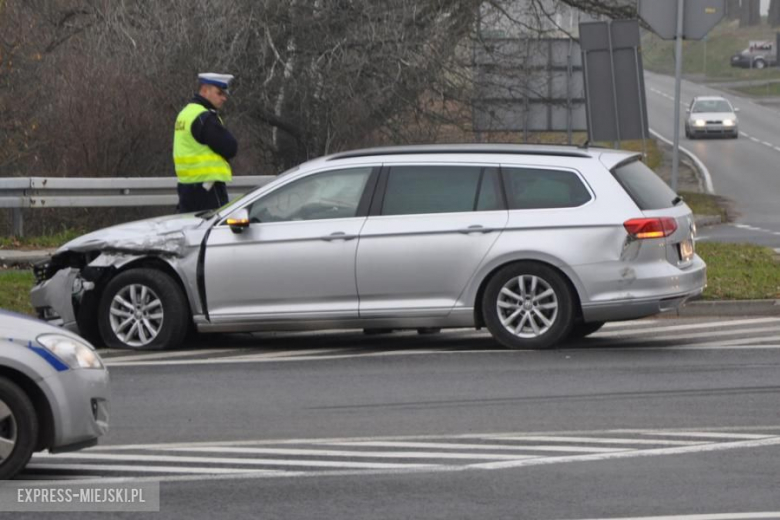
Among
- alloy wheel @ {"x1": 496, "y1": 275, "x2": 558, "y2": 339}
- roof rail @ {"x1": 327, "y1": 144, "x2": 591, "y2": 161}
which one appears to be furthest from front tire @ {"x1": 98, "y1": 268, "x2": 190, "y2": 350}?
alloy wheel @ {"x1": 496, "y1": 275, "x2": 558, "y2": 339}

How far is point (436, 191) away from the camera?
1243 centimetres

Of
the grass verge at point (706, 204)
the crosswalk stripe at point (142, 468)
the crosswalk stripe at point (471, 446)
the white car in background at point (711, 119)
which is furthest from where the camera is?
the white car in background at point (711, 119)

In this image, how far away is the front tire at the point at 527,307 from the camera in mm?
12031

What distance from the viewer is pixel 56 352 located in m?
7.61

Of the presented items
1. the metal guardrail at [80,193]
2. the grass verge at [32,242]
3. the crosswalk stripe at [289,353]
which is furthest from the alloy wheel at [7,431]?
the metal guardrail at [80,193]

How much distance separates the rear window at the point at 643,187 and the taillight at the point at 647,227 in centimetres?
17

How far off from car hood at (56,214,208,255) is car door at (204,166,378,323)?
26cm

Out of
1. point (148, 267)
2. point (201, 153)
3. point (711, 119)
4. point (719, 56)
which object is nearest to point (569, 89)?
point (201, 153)

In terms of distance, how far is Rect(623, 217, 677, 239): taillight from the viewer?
12023 mm

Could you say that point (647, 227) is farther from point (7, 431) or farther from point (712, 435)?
point (7, 431)

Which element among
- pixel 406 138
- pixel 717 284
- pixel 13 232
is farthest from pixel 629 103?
pixel 406 138

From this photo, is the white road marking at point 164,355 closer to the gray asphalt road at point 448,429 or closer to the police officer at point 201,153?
the gray asphalt road at point 448,429

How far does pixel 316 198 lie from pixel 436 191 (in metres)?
0.90

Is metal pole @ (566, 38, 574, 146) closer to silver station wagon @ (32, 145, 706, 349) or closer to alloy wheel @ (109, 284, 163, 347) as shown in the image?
silver station wagon @ (32, 145, 706, 349)
